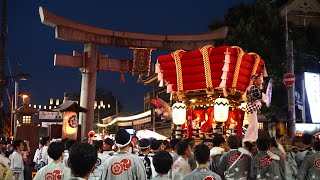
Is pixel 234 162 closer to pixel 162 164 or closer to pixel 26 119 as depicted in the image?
pixel 162 164

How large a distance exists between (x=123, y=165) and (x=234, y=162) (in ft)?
8.15

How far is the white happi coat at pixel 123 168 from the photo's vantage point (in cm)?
597

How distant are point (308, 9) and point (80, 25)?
22132 millimetres

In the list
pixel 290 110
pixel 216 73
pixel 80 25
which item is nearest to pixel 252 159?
pixel 216 73

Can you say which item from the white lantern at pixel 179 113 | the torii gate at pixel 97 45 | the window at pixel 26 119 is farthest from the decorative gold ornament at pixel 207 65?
the window at pixel 26 119

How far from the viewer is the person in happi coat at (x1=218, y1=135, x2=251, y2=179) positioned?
748cm

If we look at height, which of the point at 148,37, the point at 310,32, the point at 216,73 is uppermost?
the point at 310,32

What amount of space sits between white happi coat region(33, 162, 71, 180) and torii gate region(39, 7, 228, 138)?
14.9 metres

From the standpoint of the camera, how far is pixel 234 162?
7492 millimetres

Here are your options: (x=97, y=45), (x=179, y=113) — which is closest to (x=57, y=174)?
(x=179, y=113)

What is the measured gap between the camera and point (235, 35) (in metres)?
26.0

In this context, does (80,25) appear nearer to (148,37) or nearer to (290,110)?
(148,37)

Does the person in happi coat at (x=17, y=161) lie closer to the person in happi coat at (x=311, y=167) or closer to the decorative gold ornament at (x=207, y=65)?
the decorative gold ornament at (x=207, y=65)

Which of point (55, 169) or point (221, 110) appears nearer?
point (55, 169)
